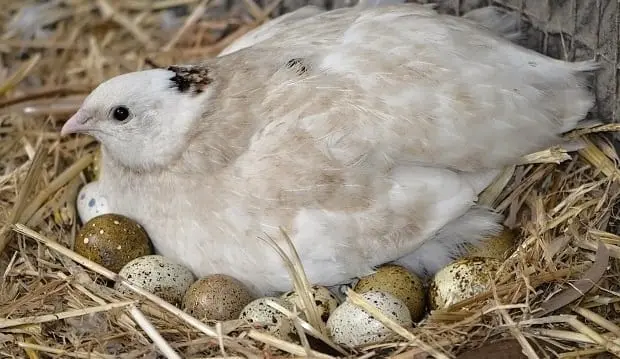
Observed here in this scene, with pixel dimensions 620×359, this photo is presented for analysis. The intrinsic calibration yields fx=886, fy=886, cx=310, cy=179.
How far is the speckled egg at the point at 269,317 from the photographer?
193cm

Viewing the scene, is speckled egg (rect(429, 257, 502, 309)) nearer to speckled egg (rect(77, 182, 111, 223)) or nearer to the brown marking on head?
the brown marking on head

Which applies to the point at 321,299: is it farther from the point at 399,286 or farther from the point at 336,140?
the point at 336,140

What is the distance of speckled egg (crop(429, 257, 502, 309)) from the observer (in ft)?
6.52

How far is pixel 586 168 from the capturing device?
2.30 meters

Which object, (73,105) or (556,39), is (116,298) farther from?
(556,39)

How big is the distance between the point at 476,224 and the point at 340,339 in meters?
0.49

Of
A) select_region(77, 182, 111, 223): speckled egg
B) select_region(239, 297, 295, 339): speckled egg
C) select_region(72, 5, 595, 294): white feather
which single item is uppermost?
select_region(72, 5, 595, 294): white feather

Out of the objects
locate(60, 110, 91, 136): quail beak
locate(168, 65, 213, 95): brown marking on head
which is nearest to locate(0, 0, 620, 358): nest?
locate(60, 110, 91, 136): quail beak

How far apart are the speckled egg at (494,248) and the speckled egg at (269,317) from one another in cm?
48

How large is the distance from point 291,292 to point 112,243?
1.62 ft

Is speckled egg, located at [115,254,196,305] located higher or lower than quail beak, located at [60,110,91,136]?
lower

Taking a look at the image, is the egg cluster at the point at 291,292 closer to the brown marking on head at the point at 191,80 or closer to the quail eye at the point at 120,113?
the quail eye at the point at 120,113

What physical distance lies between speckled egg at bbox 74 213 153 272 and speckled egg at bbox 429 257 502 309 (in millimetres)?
762

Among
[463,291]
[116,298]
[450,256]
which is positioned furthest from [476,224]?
[116,298]
